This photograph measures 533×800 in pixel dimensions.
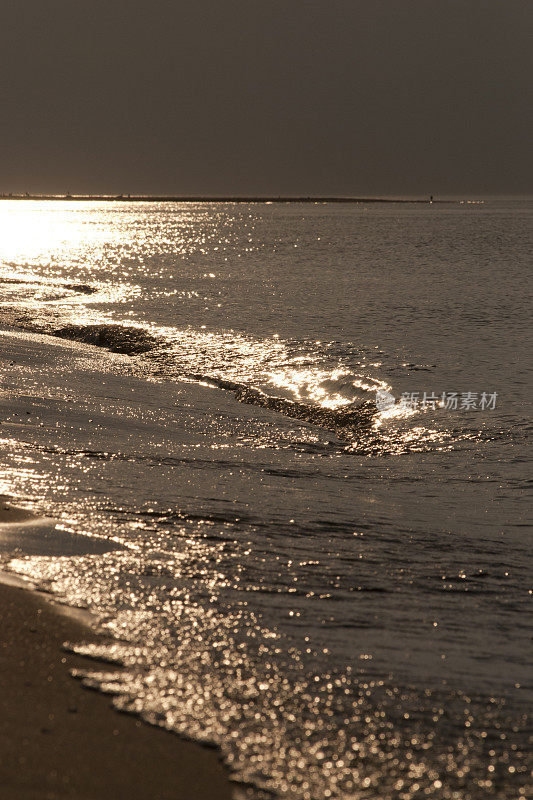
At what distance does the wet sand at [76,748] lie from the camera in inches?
132

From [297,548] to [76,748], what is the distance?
3503 mm

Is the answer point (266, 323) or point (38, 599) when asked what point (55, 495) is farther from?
point (266, 323)

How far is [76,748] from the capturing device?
3600mm

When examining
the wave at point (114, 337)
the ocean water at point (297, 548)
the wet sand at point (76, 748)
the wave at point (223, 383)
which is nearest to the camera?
the wet sand at point (76, 748)

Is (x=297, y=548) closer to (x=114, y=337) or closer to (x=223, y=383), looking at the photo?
(x=223, y=383)

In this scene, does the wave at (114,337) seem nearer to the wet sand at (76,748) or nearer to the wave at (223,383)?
the wave at (223,383)

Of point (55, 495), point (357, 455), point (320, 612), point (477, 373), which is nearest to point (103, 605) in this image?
point (320, 612)

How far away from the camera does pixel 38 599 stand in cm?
512

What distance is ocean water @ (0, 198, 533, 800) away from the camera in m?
4.01

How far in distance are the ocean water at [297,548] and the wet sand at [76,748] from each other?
0.45 feet

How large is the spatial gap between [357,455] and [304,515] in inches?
135

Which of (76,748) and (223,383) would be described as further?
(223,383)

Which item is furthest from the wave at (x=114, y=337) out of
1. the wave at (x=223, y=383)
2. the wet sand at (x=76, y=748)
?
the wet sand at (x=76, y=748)

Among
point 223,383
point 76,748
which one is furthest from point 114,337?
point 76,748
